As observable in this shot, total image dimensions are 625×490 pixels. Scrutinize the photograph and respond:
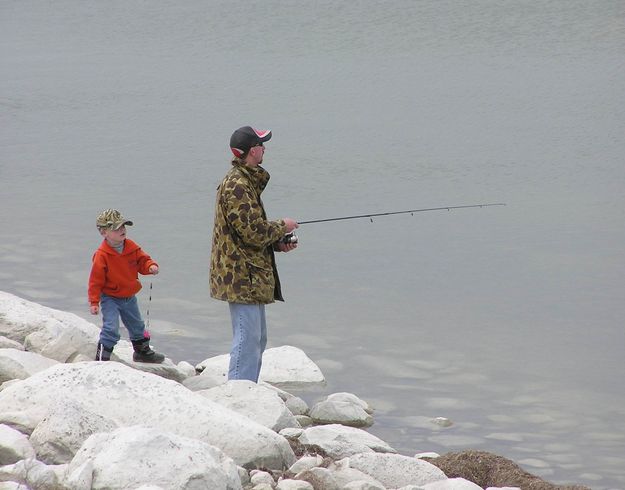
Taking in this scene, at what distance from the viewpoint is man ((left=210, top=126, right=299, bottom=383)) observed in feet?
17.8

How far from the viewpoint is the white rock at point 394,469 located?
4.98 m

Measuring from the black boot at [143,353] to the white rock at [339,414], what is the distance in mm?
931

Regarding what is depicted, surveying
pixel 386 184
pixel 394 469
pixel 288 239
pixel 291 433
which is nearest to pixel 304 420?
pixel 291 433

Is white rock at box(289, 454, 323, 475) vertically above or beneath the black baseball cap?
beneath

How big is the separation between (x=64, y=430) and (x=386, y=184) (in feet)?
26.1

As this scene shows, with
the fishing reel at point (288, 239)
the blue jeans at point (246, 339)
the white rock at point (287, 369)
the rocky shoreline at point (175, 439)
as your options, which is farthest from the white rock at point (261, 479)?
the white rock at point (287, 369)

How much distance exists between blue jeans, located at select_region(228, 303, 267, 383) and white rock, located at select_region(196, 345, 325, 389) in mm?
1362

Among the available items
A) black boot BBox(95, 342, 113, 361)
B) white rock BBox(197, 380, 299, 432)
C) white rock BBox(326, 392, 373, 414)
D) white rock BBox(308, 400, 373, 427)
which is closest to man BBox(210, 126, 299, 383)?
white rock BBox(197, 380, 299, 432)

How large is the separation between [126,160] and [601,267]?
6409mm

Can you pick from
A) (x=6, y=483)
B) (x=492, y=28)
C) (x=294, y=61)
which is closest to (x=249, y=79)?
(x=294, y=61)

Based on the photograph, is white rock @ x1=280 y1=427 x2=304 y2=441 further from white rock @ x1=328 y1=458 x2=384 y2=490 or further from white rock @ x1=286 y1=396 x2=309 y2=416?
white rock @ x1=286 y1=396 x2=309 y2=416

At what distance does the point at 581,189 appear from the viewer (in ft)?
38.6

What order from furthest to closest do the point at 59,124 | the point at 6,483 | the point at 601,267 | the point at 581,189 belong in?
1. the point at 59,124
2. the point at 581,189
3. the point at 601,267
4. the point at 6,483

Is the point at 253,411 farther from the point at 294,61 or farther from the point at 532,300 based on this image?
the point at 294,61
